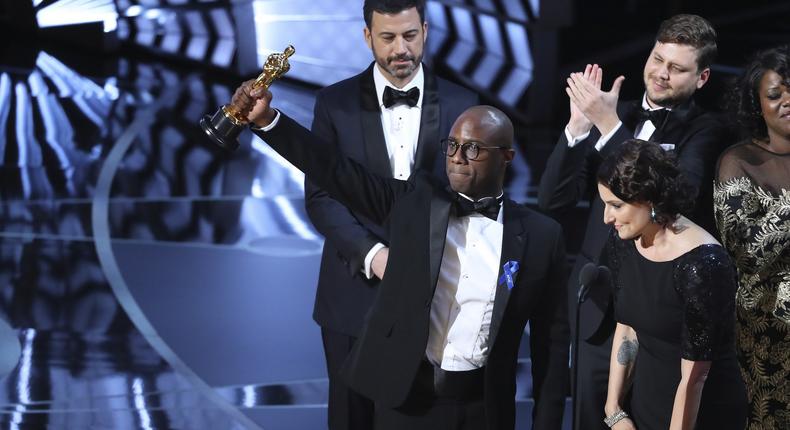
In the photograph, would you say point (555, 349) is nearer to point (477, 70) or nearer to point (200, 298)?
point (200, 298)

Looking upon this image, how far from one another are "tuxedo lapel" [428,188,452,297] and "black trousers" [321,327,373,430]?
2.65ft

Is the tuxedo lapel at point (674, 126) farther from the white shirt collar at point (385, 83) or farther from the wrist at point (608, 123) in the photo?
the white shirt collar at point (385, 83)

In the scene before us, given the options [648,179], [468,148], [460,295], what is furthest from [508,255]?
[648,179]

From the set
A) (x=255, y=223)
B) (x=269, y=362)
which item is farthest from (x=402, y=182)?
(x=255, y=223)

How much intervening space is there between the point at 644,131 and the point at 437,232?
3.11ft

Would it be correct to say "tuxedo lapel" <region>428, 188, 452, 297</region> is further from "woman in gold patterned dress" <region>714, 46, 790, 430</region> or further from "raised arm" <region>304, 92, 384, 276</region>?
"woman in gold patterned dress" <region>714, 46, 790, 430</region>

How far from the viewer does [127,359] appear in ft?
17.3

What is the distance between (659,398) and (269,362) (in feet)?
8.46

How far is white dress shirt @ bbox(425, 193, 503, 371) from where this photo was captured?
297 cm

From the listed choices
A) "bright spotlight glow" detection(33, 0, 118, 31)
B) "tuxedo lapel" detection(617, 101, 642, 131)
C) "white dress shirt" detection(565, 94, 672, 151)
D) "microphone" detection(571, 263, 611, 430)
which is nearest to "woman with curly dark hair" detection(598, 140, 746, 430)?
"microphone" detection(571, 263, 611, 430)

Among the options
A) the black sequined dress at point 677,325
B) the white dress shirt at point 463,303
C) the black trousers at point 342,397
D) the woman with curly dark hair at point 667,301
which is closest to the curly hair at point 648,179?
the woman with curly dark hair at point 667,301

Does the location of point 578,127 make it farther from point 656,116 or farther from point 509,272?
point 509,272

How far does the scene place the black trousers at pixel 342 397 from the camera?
→ 3676 millimetres

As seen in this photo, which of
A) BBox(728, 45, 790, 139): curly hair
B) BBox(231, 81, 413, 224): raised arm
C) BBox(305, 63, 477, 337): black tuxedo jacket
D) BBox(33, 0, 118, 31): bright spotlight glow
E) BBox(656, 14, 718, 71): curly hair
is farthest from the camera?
BBox(33, 0, 118, 31): bright spotlight glow
